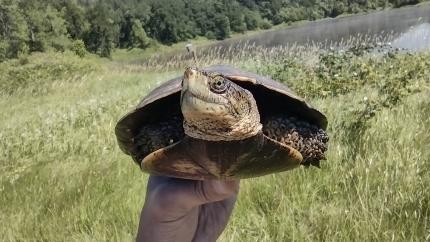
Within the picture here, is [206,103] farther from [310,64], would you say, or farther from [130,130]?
[310,64]

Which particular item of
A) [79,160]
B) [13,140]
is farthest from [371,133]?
[13,140]

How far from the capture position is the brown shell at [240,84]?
1.33m

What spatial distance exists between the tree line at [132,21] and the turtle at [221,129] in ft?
149

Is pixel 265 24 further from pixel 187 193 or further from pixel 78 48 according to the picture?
pixel 187 193

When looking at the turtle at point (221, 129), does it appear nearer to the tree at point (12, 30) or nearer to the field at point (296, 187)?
the field at point (296, 187)

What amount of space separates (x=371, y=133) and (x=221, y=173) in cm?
153

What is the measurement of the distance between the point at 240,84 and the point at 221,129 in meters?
0.30

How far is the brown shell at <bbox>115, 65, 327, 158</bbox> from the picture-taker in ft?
4.35

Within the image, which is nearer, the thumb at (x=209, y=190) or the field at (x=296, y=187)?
the thumb at (x=209, y=190)

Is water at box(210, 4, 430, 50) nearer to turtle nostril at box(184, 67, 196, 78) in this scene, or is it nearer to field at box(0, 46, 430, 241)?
field at box(0, 46, 430, 241)

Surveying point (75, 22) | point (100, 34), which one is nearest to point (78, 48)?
point (100, 34)

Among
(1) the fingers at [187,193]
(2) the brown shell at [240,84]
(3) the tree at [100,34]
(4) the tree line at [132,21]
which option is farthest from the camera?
(3) the tree at [100,34]

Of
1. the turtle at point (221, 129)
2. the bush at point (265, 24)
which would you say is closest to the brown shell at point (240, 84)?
the turtle at point (221, 129)

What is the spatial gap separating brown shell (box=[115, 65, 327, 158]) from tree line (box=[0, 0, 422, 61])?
45.4 meters
